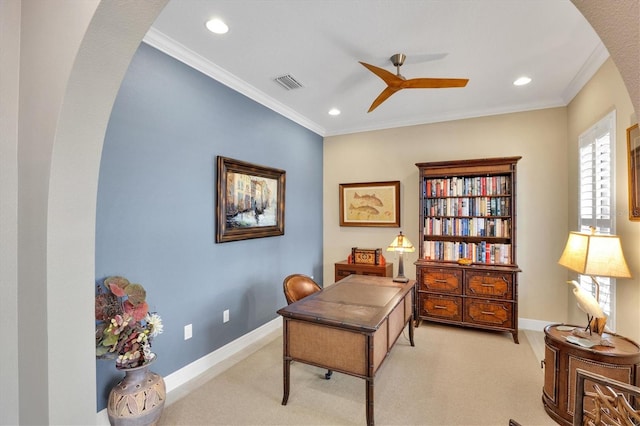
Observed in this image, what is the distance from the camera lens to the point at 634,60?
0.65 meters

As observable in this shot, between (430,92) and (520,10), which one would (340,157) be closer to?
(430,92)

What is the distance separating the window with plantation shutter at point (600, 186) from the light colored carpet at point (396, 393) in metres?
0.93

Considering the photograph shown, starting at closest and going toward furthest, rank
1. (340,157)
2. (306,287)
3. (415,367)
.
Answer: (415,367)
(306,287)
(340,157)

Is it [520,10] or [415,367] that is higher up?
[520,10]

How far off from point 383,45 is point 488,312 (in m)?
3.23

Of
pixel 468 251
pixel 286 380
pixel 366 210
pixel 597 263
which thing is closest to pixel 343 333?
pixel 286 380

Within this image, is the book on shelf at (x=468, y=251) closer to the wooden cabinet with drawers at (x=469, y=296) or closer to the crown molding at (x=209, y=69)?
the wooden cabinet with drawers at (x=469, y=296)

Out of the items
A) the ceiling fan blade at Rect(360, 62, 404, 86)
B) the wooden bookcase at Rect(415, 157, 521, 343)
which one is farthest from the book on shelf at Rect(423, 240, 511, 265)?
the ceiling fan blade at Rect(360, 62, 404, 86)

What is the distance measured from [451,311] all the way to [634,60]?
358cm

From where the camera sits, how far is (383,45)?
2.45 meters

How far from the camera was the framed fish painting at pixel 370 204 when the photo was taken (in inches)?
178

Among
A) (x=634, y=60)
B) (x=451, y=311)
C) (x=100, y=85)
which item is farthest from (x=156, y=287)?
(x=451, y=311)

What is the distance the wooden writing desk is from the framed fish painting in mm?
2106

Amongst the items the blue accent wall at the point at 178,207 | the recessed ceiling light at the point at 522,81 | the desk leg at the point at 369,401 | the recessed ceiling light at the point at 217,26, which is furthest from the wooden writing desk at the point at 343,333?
the recessed ceiling light at the point at 522,81
